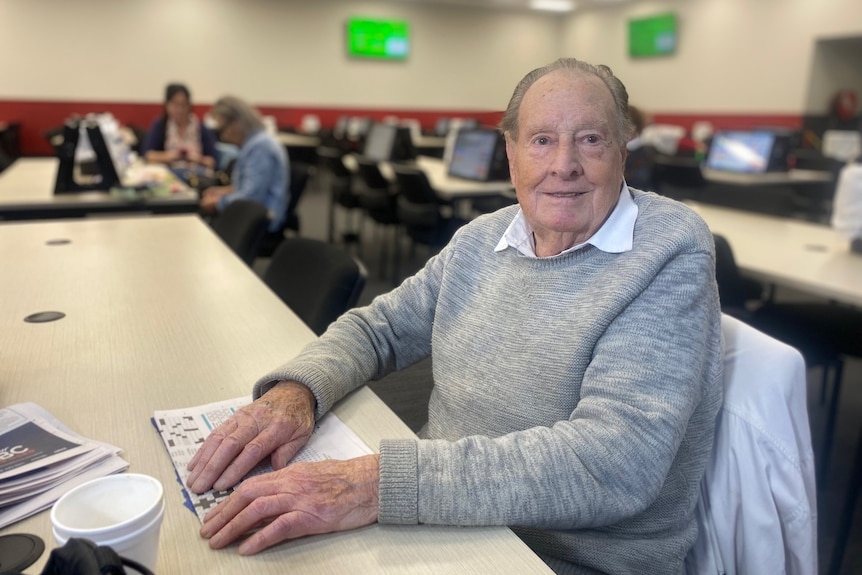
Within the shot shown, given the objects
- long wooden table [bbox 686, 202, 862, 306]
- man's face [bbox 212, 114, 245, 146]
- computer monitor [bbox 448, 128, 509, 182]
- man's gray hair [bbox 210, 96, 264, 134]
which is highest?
man's gray hair [bbox 210, 96, 264, 134]

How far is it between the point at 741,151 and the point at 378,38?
759 cm

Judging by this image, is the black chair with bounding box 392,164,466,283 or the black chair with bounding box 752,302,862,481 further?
the black chair with bounding box 392,164,466,283

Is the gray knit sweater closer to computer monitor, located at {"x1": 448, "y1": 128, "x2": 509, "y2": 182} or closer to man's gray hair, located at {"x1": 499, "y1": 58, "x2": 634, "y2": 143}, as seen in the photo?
man's gray hair, located at {"x1": 499, "y1": 58, "x2": 634, "y2": 143}

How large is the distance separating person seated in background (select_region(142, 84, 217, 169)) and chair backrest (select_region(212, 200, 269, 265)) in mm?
2792

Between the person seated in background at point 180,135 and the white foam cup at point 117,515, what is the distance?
4.77 m

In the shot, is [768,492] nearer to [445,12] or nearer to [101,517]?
[101,517]

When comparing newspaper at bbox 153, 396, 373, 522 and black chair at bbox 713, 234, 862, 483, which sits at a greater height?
newspaper at bbox 153, 396, 373, 522

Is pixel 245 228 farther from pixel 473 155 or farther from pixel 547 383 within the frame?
pixel 473 155

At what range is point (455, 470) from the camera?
→ 844 mm

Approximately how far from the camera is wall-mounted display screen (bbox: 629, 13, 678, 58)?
10.2 metres

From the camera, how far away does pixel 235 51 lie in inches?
417

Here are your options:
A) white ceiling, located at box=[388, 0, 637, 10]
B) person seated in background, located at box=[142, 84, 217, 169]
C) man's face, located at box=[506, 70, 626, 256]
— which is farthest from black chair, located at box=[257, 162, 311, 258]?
white ceiling, located at box=[388, 0, 637, 10]

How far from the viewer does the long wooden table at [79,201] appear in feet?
10.2

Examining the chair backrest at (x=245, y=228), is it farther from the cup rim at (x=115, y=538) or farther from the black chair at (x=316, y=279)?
the cup rim at (x=115, y=538)
